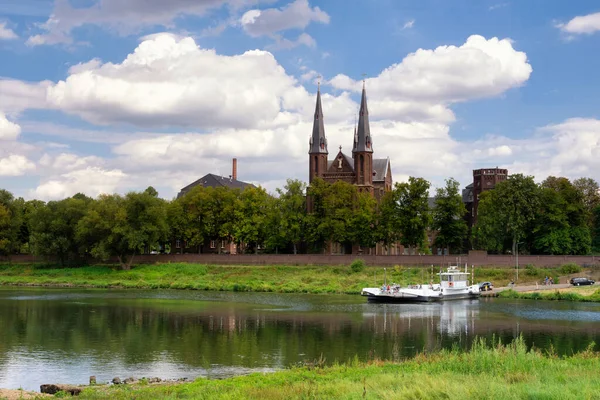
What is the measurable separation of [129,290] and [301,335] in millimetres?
47242

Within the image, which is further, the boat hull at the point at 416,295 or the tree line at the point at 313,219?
the tree line at the point at 313,219

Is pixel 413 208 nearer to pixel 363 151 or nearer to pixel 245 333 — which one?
pixel 363 151

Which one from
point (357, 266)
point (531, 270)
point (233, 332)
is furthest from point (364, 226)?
point (233, 332)

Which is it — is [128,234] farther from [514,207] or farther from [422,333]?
[422,333]

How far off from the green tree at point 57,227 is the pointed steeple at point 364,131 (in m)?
46.3

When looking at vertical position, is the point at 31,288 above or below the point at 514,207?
below

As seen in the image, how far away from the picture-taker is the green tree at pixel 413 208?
312 ft

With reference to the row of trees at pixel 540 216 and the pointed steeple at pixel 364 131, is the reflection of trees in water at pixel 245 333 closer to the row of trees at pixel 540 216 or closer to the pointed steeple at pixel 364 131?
the row of trees at pixel 540 216

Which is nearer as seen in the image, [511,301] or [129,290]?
[511,301]

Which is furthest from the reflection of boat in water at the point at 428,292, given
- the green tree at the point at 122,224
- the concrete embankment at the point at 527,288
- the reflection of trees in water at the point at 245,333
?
the green tree at the point at 122,224

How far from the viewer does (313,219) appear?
340 feet

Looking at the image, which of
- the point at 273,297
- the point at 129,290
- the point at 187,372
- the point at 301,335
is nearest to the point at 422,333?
the point at 301,335

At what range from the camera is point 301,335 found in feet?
133

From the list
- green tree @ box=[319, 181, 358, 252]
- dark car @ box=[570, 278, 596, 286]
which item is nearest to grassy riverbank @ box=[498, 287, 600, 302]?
dark car @ box=[570, 278, 596, 286]
